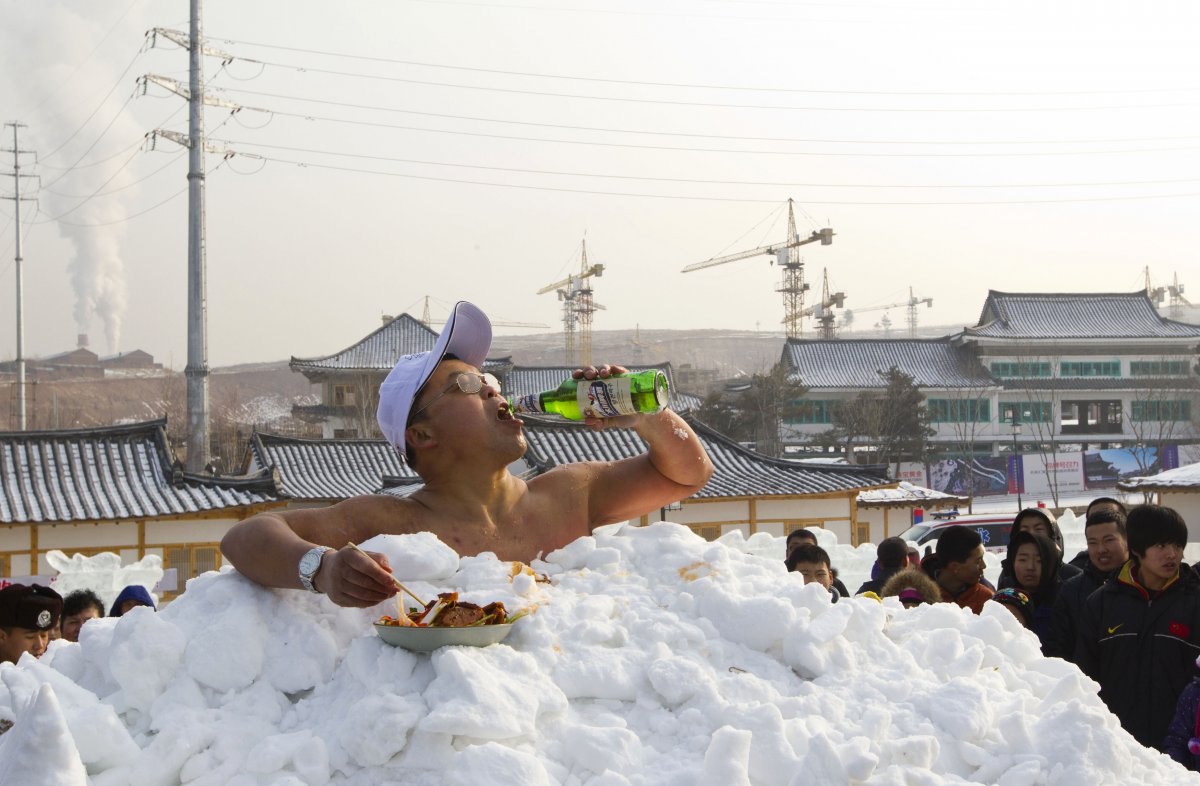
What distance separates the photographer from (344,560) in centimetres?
195

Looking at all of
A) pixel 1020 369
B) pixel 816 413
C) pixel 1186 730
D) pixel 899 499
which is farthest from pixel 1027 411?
pixel 1186 730

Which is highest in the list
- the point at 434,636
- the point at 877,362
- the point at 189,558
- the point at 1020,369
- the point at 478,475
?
the point at 877,362

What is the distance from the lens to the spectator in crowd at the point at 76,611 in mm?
4754

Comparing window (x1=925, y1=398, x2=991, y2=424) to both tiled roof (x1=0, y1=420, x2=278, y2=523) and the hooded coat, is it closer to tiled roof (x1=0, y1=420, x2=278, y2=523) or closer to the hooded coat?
tiled roof (x1=0, y1=420, x2=278, y2=523)

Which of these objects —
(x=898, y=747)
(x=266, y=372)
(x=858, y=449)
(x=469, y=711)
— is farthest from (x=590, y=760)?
(x=266, y=372)

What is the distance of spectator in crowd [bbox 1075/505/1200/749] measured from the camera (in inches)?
139

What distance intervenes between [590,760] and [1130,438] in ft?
126

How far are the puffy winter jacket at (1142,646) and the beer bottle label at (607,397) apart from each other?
2186 mm

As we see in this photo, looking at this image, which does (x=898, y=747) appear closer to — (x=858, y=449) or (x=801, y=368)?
(x=858, y=449)

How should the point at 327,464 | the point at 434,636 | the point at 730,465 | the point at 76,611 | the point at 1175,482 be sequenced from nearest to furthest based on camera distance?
1. the point at 434,636
2. the point at 76,611
3. the point at 1175,482
4. the point at 730,465
5. the point at 327,464

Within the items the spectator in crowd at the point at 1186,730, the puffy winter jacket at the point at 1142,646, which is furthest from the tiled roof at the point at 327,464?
the spectator in crowd at the point at 1186,730

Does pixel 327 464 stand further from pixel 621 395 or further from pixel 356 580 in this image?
pixel 356 580

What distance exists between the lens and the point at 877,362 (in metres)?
36.9

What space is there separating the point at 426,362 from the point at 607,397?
451 mm
